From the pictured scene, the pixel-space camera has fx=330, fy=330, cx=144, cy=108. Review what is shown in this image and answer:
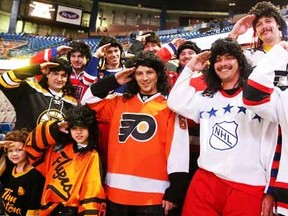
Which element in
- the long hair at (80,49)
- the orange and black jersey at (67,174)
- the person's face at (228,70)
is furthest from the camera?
the long hair at (80,49)

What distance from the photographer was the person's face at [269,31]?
1.90 m

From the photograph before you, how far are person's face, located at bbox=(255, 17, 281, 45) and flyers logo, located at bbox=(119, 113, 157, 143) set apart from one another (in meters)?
0.81

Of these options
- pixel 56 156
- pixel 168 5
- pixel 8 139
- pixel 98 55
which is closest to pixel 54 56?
pixel 98 55

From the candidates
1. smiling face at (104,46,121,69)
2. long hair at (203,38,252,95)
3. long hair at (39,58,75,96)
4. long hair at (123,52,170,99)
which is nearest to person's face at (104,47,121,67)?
smiling face at (104,46,121,69)

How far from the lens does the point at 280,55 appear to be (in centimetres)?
146

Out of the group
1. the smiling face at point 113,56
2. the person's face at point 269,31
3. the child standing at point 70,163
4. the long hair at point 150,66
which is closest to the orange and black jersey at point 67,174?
the child standing at point 70,163

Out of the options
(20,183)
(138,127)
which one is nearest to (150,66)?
(138,127)

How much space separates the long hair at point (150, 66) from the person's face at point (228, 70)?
0.36 metres

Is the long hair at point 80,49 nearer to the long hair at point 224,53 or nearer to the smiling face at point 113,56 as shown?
the smiling face at point 113,56

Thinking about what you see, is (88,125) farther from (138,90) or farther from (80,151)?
(138,90)

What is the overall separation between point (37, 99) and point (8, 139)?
0.34 meters

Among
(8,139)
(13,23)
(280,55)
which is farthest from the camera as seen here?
(13,23)

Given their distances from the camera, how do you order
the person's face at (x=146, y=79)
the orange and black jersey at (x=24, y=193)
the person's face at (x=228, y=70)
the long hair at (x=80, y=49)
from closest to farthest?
the person's face at (x=228, y=70), the person's face at (x=146, y=79), the orange and black jersey at (x=24, y=193), the long hair at (x=80, y=49)

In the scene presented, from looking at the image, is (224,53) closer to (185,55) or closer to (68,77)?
(185,55)
